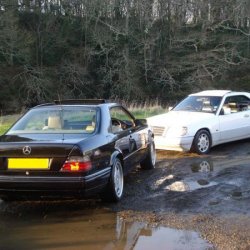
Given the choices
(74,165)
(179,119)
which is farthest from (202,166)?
(74,165)

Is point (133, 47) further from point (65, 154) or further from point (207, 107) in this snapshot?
point (65, 154)

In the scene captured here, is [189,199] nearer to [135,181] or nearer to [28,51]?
[135,181]

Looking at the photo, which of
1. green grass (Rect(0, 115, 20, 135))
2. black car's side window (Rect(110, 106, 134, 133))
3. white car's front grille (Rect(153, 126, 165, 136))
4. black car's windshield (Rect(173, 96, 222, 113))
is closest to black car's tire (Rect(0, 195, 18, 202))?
black car's side window (Rect(110, 106, 134, 133))

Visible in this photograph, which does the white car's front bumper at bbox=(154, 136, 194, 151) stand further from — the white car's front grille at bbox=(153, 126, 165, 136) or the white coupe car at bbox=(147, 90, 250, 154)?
the white car's front grille at bbox=(153, 126, 165, 136)

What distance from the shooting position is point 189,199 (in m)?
7.44

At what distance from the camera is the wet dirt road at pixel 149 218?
5562 mm

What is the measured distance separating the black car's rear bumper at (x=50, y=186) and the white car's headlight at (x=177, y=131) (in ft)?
16.8

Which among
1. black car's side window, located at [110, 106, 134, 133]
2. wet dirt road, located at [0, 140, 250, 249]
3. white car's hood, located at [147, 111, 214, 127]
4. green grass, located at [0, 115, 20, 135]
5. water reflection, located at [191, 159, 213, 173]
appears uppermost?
black car's side window, located at [110, 106, 134, 133]

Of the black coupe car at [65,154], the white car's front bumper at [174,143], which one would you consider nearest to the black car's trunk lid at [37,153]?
the black coupe car at [65,154]

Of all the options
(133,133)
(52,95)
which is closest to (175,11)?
(52,95)

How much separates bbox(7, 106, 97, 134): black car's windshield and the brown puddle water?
128 centimetres

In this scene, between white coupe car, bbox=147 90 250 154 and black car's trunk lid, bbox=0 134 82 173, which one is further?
white coupe car, bbox=147 90 250 154

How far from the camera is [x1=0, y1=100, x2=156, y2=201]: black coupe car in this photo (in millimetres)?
Answer: 6461

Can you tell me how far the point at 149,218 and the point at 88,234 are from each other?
961mm
